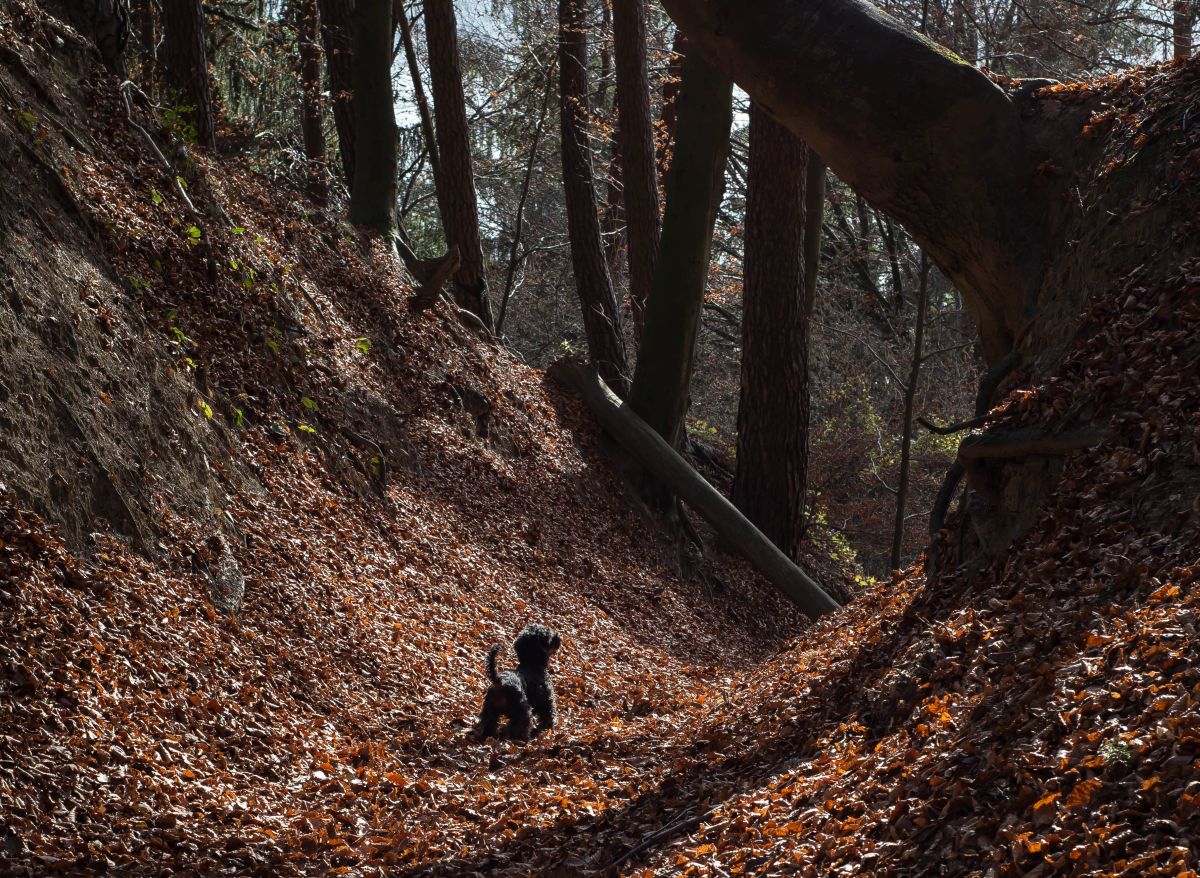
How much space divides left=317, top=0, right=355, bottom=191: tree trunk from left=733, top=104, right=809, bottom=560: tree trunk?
526 cm

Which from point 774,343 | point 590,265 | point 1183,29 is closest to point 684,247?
point 774,343

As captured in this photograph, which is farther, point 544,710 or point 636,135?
point 636,135

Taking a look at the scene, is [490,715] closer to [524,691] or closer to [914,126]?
[524,691]

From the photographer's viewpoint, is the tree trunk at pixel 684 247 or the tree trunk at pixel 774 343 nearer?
the tree trunk at pixel 684 247

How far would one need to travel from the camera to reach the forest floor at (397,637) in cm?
412

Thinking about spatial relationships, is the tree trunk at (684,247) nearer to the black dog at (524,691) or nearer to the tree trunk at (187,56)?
the tree trunk at (187,56)

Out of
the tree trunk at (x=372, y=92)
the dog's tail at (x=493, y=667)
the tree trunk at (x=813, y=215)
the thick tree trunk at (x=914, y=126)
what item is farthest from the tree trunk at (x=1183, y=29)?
the dog's tail at (x=493, y=667)

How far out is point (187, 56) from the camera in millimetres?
11891

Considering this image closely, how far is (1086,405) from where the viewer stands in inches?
225

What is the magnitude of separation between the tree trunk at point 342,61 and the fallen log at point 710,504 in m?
4.65

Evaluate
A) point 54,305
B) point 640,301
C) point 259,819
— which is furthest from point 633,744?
point 640,301

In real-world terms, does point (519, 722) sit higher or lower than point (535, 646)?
lower

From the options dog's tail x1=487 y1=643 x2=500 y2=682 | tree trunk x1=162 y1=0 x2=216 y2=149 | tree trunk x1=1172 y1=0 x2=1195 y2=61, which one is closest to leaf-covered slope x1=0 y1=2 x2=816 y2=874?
dog's tail x1=487 y1=643 x2=500 y2=682

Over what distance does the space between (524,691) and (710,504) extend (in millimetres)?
6631
